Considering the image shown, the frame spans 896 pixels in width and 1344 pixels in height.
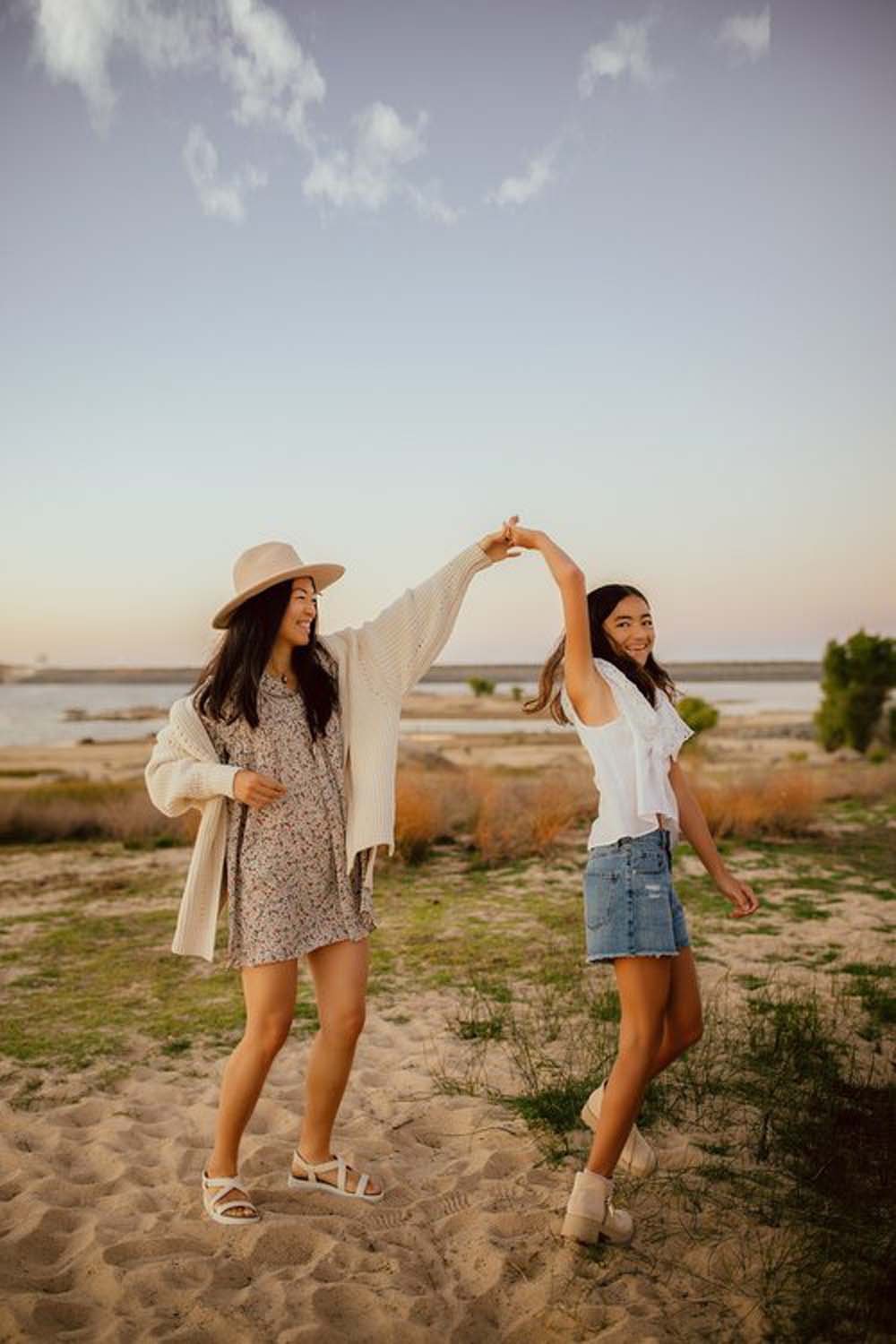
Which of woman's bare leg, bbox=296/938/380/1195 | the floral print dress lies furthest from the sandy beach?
the floral print dress

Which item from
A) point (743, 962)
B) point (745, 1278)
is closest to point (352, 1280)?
point (745, 1278)

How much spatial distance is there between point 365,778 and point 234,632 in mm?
646

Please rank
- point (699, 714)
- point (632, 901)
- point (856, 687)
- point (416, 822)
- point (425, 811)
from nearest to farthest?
point (632, 901), point (416, 822), point (425, 811), point (856, 687), point (699, 714)

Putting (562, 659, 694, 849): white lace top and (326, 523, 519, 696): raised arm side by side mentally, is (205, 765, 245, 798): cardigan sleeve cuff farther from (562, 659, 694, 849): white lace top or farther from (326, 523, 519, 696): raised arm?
(562, 659, 694, 849): white lace top

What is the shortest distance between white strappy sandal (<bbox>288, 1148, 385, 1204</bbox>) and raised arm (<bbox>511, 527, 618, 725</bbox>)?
1.79 metres

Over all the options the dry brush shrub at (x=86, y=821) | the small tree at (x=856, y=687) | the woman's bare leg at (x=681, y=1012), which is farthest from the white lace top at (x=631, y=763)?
the small tree at (x=856, y=687)

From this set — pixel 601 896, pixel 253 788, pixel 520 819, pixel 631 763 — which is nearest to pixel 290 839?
pixel 253 788

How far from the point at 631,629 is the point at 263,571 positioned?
48.0 inches

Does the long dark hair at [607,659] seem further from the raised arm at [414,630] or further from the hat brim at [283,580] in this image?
the hat brim at [283,580]

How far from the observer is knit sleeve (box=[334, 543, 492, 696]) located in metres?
3.61

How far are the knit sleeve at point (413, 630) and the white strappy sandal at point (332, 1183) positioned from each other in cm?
165

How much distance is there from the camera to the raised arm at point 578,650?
125 inches

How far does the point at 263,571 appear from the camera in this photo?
3.39 m

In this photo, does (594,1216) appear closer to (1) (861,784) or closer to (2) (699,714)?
(1) (861,784)
